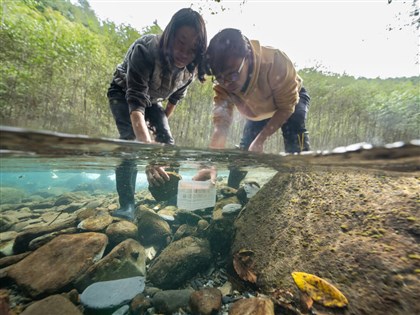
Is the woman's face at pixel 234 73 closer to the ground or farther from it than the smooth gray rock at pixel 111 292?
farther from it

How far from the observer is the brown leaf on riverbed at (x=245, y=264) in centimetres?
302

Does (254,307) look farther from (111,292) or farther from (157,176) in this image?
(157,176)

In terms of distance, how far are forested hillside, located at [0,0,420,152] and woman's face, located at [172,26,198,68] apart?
4.56 m

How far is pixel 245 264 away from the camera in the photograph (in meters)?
3.19

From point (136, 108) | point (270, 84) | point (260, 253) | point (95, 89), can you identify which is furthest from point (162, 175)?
point (95, 89)

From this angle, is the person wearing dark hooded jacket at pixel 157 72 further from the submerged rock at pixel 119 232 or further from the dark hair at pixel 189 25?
the submerged rock at pixel 119 232

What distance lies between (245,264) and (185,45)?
330cm

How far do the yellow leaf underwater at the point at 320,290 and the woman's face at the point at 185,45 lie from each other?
319 cm

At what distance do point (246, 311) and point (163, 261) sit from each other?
1.65 metres

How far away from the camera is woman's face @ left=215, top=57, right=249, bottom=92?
8.88 feet

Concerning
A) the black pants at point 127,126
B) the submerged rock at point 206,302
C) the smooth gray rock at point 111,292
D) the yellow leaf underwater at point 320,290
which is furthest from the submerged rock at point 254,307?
the black pants at point 127,126

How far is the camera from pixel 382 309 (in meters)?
1.88

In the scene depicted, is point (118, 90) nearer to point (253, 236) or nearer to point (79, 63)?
point (253, 236)

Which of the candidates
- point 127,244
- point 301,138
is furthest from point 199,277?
point 301,138
